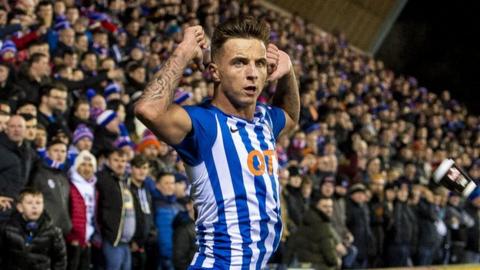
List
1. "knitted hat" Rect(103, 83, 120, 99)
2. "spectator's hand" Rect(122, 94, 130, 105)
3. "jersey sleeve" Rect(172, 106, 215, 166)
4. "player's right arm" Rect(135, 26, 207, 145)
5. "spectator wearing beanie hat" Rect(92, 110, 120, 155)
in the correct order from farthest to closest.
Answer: "spectator's hand" Rect(122, 94, 130, 105) < "knitted hat" Rect(103, 83, 120, 99) < "spectator wearing beanie hat" Rect(92, 110, 120, 155) < "jersey sleeve" Rect(172, 106, 215, 166) < "player's right arm" Rect(135, 26, 207, 145)

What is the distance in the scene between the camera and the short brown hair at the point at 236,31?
4352 millimetres

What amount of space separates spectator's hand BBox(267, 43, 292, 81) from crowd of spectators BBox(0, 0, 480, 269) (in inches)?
140

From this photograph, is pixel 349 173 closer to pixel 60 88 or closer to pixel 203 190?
pixel 60 88

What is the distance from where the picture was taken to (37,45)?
10500mm

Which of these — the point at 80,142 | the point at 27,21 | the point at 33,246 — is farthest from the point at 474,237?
the point at 33,246

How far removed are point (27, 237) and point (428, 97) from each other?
17811 millimetres

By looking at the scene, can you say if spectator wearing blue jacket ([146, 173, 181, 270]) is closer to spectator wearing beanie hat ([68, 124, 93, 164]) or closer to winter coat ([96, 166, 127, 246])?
winter coat ([96, 166, 127, 246])

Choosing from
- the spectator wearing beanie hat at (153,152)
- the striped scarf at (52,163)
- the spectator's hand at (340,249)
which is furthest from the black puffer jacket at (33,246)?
the spectator's hand at (340,249)

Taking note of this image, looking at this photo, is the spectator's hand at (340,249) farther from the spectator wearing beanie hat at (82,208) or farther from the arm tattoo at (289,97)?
the arm tattoo at (289,97)

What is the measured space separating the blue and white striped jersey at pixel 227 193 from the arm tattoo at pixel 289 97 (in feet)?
2.63

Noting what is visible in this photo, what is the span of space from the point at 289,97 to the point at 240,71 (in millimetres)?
893

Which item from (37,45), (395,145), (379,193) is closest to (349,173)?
(379,193)

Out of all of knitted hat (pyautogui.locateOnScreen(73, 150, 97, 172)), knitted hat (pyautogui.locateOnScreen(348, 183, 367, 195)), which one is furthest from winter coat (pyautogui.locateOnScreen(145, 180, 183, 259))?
knitted hat (pyautogui.locateOnScreen(348, 183, 367, 195))

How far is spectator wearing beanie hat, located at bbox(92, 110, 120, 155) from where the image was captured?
32.2 ft
